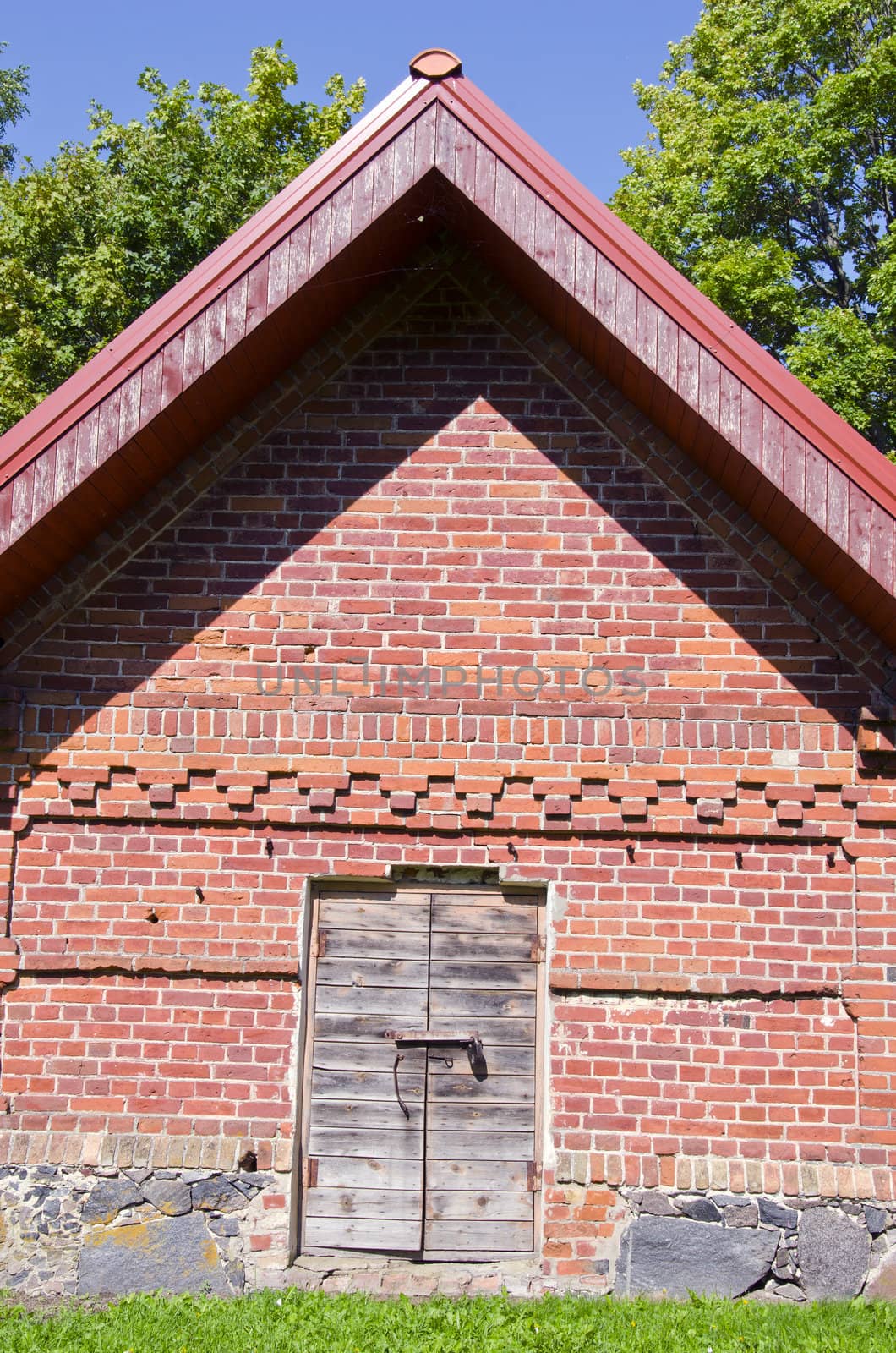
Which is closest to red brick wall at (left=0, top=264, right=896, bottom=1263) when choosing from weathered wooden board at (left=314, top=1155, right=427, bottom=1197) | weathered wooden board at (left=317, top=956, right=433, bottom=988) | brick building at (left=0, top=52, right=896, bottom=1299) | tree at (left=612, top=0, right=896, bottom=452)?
brick building at (left=0, top=52, right=896, bottom=1299)

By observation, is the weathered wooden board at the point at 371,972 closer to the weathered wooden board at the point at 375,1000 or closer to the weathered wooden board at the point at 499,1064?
the weathered wooden board at the point at 375,1000

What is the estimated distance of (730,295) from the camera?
630 inches

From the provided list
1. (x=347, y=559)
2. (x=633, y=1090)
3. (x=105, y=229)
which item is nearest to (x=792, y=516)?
(x=347, y=559)

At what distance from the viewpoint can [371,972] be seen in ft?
17.9

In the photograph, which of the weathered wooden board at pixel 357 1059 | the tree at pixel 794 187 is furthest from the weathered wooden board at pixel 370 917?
the tree at pixel 794 187

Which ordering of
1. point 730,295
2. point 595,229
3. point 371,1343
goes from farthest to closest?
point 730,295 < point 595,229 < point 371,1343

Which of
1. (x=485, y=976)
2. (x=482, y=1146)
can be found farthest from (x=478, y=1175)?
(x=485, y=976)

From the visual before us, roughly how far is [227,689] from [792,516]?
109 inches

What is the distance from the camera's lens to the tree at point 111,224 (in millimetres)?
16047

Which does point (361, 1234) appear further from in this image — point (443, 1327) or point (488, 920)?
point (488, 920)

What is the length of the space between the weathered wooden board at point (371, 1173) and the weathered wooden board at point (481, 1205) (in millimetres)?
46

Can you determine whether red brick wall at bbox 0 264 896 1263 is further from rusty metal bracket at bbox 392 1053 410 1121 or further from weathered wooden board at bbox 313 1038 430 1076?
rusty metal bracket at bbox 392 1053 410 1121

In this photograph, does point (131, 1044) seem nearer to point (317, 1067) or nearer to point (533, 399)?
point (317, 1067)

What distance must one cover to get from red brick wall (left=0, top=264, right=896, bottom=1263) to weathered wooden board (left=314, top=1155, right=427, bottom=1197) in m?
0.34
